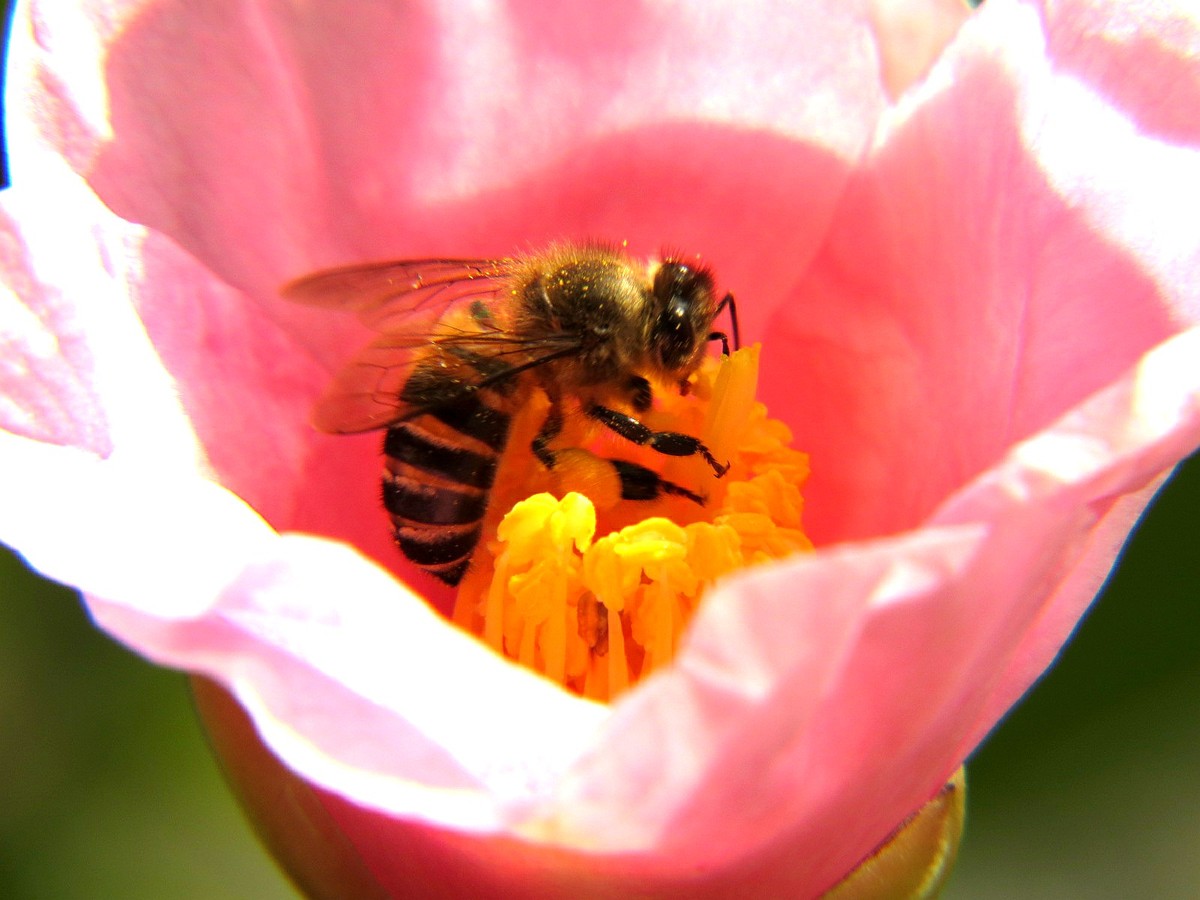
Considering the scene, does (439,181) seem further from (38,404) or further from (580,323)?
(38,404)

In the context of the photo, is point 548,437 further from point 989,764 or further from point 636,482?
point 989,764

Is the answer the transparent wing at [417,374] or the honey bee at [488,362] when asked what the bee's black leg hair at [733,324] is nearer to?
the honey bee at [488,362]

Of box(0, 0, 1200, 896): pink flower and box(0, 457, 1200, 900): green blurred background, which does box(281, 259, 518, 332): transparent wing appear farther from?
box(0, 457, 1200, 900): green blurred background

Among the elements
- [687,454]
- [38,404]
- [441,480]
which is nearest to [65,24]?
[38,404]

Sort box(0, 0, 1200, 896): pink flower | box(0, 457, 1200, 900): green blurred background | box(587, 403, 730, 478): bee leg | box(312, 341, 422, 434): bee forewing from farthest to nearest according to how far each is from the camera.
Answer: box(0, 457, 1200, 900): green blurred background < box(587, 403, 730, 478): bee leg < box(312, 341, 422, 434): bee forewing < box(0, 0, 1200, 896): pink flower

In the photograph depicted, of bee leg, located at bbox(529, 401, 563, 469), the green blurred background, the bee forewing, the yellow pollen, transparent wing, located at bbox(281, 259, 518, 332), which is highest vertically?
transparent wing, located at bbox(281, 259, 518, 332)

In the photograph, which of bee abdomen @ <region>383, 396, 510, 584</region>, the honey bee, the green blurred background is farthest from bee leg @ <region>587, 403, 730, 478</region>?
the green blurred background

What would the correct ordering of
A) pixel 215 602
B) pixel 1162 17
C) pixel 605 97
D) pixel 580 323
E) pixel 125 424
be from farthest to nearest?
pixel 605 97
pixel 580 323
pixel 1162 17
pixel 125 424
pixel 215 602
